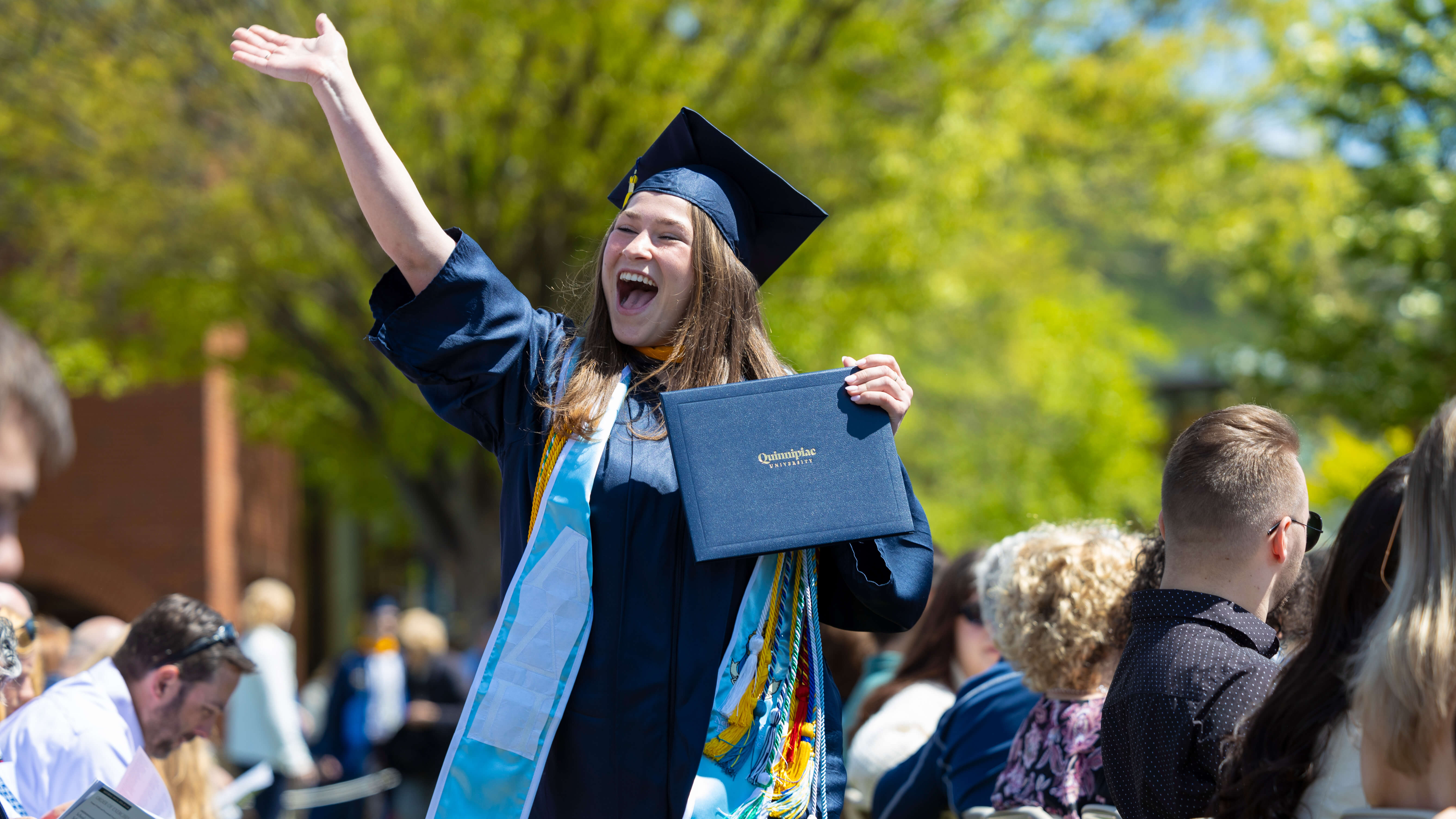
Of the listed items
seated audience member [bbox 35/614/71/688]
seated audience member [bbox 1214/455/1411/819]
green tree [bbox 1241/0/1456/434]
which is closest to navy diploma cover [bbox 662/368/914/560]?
seated audience member [bbox 1214/455/1411/819]

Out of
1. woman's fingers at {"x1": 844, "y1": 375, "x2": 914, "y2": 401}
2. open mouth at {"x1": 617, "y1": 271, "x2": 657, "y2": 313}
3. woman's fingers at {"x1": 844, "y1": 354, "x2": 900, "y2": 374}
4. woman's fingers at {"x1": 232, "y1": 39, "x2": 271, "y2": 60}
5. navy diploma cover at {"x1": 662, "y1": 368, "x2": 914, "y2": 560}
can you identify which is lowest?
navy diploma cover at {"x1": 662, "y1": 368, "x2": 914, "y2": 560}

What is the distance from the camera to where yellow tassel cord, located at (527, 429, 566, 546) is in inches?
87.9

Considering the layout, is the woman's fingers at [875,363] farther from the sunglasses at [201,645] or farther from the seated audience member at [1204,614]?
the sunglasses at [201,645]

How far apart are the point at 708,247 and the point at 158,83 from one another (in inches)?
288

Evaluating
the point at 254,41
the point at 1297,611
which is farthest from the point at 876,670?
the point at 254,41

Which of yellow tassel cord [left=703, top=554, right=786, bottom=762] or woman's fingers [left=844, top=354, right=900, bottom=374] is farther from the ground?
woman's fingers [left=844, top=354, right=900, bottom=374]

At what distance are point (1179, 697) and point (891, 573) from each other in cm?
56

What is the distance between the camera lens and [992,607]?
345cm

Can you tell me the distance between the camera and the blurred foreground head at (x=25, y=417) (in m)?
1.29

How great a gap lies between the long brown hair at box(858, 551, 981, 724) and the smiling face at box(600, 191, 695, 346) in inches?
79.2

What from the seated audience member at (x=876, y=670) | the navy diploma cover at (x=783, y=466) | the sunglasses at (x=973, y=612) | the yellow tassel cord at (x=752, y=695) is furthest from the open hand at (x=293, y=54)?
the seated audience member at (x=876, y=670)

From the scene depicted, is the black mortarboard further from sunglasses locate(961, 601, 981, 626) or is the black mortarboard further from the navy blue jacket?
sunglasses locate(961, 601, 981, 626)

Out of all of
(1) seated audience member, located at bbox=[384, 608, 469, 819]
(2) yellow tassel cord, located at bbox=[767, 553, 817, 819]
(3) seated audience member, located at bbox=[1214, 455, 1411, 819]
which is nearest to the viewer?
(3) seated audience member, located at bbox=[1214, 455, 1411, 819]

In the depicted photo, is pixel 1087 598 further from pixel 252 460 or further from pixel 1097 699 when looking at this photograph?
pixel 252 460
